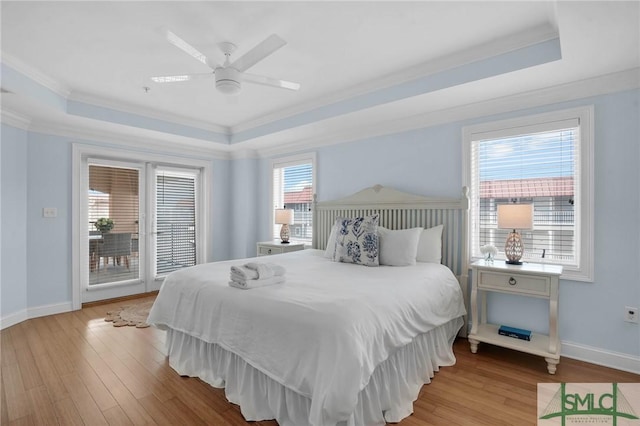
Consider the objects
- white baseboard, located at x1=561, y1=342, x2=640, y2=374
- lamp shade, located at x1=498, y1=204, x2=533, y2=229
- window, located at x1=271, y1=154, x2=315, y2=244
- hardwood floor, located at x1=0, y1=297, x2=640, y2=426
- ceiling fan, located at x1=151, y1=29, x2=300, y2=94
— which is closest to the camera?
hardwood floor, located at x1=0, y1=297, x2=640, y2=426

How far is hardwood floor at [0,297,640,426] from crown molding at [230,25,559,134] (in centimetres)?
253

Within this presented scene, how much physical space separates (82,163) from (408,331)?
15.0ft

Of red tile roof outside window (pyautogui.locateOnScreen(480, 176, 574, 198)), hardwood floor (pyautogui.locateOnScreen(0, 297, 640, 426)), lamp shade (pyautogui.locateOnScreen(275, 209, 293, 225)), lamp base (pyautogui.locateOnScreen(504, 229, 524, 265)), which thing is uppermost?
red tile roof outside window (pyautogui.locateOnScreen(480, 176, 574, 198))

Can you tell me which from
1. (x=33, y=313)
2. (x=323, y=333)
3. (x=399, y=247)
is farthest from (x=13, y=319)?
(x=399, y=247)

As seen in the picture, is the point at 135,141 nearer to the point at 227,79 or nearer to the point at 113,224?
the point at 113,224

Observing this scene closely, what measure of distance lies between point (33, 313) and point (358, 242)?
3.92 metres

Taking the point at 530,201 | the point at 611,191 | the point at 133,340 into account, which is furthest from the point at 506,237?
the point at 133,340

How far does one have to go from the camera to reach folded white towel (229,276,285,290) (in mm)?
2170

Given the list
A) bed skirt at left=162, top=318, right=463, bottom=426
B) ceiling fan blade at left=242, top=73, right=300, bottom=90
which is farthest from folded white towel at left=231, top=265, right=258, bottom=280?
ceiling fan blade at left=242, top=73, right=300, bottom=90

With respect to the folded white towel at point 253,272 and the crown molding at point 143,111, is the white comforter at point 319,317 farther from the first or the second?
the crown molding at point 143,111

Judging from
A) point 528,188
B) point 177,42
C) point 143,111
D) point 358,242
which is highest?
point 143,111

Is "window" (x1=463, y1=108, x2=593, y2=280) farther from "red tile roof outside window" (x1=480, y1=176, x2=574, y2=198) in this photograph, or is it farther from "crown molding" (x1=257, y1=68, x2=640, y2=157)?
"crown molding" (x1=257, y1=68, x2=640, y2=157)

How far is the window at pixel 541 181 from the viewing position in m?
2.67

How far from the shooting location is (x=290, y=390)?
1.77 meters
